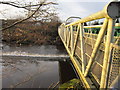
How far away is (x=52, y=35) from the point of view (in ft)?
60.3

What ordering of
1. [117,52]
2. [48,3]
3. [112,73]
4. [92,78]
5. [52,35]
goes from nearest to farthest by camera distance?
[117,52]
[112,73]
[92,78]
[48,3]
[52,35]

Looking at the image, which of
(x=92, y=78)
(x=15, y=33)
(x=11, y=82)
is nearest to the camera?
(x=92, y=78)

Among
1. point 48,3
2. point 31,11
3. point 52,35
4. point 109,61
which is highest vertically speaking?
point 48,3

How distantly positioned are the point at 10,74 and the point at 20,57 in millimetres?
3040

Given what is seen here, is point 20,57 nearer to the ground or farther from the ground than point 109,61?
nearer to the ground

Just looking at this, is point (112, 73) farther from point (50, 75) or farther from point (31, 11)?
point (50, 75)

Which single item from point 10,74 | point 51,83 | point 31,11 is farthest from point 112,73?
point 10,74

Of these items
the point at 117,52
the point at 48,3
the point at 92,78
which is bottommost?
the point at 92,78

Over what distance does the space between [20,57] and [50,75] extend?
3.95 meters

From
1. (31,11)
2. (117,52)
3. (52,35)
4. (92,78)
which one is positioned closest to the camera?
(117,52)

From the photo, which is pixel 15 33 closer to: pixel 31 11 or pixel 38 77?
pixel 38 77

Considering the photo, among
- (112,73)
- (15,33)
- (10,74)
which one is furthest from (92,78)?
(15,33)

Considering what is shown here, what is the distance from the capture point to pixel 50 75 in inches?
229

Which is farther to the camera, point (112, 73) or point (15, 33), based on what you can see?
point (15, 33)
